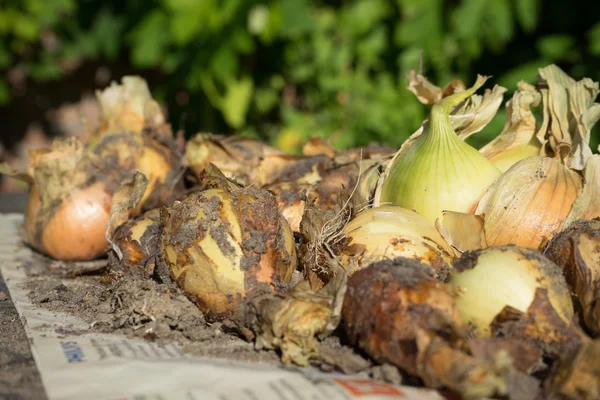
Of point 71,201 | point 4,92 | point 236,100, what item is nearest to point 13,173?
point 71,201

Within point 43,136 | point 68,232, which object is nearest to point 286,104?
point 43,136

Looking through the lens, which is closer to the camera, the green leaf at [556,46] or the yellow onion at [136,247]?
the yellow onion at [136,247]

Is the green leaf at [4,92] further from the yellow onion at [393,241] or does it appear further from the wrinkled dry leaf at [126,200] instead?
the yellow onion at [393,241]

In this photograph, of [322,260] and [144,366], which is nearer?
[144,366]

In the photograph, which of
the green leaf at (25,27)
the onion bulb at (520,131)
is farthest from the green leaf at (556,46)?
the green leaf at (25,27)

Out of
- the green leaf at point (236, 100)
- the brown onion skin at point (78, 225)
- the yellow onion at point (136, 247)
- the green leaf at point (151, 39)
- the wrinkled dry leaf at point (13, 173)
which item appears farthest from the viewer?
the green leaf at point (236, 100)

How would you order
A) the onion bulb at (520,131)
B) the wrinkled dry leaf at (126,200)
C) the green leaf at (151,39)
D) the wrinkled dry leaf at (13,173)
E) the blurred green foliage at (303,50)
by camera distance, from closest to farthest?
the onion bulb at (520,131), the wrinkled dry leaf at (126,200), the wrinkled dry leaf at (13,173), the blurred green foliage at (303,50), the green leaf at (151,39)

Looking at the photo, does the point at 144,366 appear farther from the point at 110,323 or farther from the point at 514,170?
the point at 514,170
